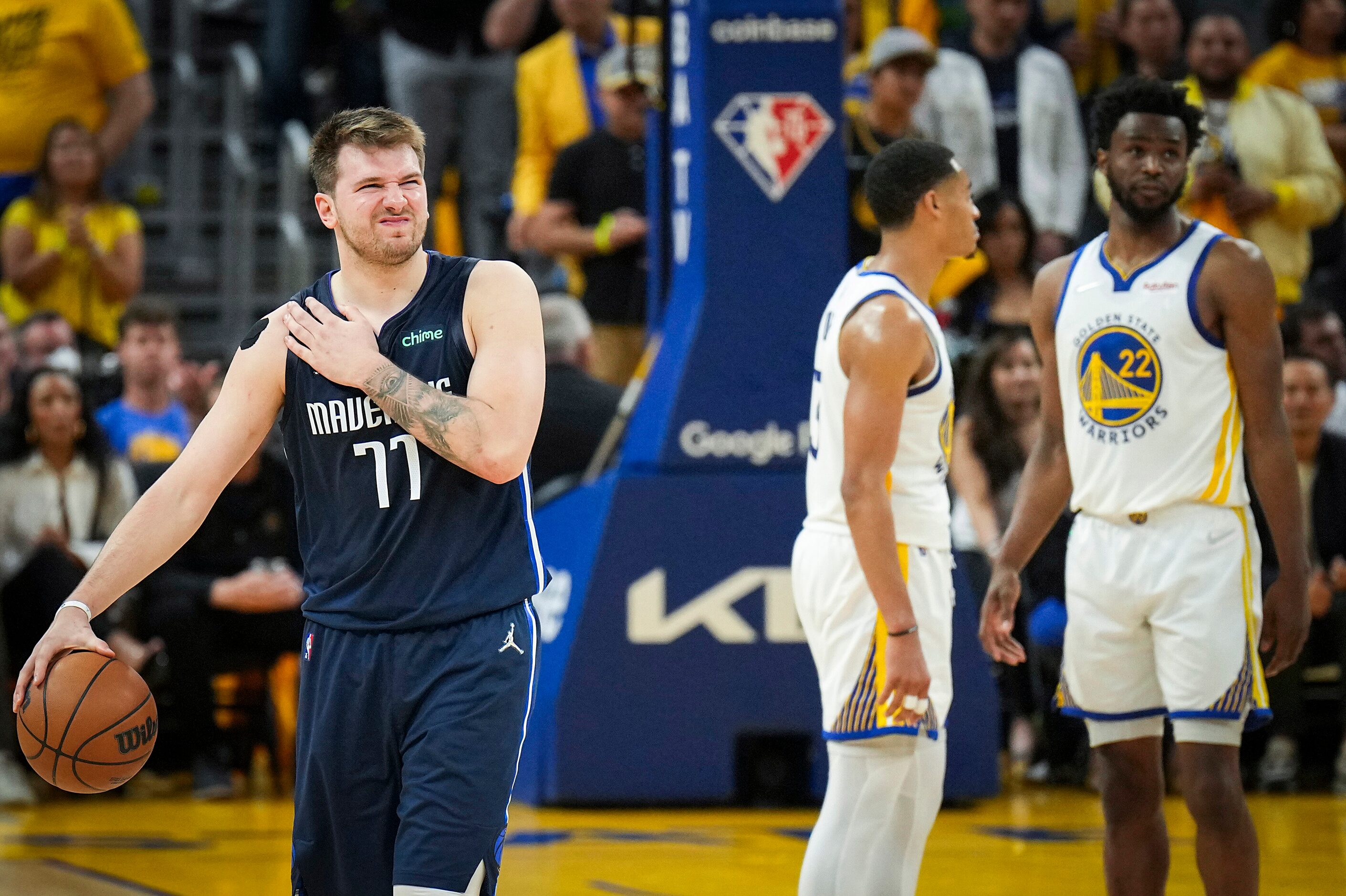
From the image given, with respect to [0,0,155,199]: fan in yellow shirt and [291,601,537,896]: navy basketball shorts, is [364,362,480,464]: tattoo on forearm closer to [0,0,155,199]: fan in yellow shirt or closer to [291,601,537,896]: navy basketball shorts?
[291,601,537,896]: navy basketball shorts

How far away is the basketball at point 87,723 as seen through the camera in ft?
11.8

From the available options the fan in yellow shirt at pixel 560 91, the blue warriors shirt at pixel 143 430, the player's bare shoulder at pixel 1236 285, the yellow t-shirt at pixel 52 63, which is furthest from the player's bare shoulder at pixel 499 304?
the yellow t-shirt at pixel 52 63

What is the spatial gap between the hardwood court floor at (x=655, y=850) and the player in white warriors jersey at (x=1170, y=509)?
4.42 ft

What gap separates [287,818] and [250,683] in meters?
1.14

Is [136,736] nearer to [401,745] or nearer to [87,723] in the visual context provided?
[87,723]

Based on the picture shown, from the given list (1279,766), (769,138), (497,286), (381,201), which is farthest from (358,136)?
(1279,766)

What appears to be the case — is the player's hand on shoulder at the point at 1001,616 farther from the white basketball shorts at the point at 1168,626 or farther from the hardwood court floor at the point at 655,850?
the hardwood court floor at the point at 655,850

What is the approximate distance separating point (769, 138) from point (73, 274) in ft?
16.2

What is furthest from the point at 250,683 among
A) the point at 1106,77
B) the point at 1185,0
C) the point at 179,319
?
the point at 1185,0

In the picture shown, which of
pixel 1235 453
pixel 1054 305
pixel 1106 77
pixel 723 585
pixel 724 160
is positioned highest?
pixel 1106 77

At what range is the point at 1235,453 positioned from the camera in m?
4.73

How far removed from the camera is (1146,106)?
4.83m

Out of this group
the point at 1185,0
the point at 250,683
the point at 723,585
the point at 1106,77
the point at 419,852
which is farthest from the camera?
the point at 1185,0

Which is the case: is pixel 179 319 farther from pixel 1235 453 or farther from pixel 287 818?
pixel 1235 453
